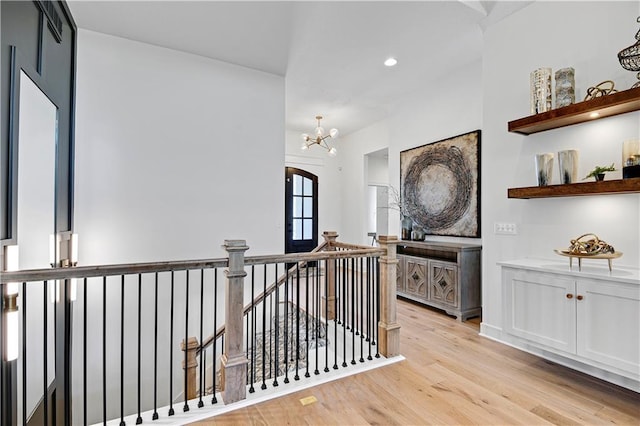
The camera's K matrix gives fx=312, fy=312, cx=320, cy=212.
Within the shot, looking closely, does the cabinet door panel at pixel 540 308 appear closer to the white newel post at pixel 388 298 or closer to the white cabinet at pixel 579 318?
the white cabinet at pixel 579 318

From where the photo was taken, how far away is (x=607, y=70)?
236cm

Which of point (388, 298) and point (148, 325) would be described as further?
point (148, 325)

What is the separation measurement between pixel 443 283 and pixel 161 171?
3.51m

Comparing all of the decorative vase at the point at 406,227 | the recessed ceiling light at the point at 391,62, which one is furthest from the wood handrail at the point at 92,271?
the decorative vase at the point at 406,227

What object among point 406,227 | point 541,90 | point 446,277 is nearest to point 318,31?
point 541,90

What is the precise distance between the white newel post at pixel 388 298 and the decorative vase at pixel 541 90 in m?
1.61

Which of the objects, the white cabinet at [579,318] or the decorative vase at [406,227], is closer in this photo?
the white cabinet at [579,318]

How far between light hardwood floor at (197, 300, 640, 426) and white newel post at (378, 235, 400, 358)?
159 mm

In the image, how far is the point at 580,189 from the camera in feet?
7.61

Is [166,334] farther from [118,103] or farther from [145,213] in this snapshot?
[118,103]

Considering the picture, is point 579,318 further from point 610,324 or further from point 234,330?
point 234,330

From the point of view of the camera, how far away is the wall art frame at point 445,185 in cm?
399

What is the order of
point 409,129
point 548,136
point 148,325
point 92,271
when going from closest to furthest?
point 92,271
point 548,136
point 148,325
point 409,129

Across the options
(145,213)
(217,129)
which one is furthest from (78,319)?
(217,129)
